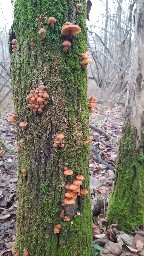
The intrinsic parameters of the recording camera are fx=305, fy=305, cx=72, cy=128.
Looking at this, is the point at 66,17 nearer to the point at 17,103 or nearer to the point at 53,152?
the point at 17,103

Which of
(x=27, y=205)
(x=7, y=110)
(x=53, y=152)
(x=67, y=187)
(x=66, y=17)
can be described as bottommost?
(x=7, y=110)

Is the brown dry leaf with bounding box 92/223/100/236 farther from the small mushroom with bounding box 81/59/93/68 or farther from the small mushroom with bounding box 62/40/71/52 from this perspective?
the small mushroom with bounding box 62/40/71/52

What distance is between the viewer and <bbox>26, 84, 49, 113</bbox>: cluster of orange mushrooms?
2354 millimetres

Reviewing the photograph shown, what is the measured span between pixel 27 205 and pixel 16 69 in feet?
3.84

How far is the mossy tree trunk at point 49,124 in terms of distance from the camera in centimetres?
240

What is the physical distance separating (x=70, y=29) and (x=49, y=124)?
2.47 ft

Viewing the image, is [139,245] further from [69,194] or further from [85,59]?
[85,59]

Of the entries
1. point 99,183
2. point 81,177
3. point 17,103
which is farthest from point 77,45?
point 99,183

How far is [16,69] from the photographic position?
255 cm

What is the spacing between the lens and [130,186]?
3568 millimetres

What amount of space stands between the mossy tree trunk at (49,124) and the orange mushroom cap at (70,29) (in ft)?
0.28

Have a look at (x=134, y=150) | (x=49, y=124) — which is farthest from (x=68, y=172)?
(x=134, y=150)

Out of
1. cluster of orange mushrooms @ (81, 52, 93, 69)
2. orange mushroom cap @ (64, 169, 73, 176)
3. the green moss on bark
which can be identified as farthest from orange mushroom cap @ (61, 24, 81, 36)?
the green moss on bark

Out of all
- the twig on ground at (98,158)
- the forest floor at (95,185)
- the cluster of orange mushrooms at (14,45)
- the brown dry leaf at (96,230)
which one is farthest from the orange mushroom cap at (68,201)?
the twig on ground at (98,158)
